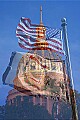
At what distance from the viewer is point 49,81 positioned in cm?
2634

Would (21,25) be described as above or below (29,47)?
above

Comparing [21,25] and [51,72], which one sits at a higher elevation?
[21,25]

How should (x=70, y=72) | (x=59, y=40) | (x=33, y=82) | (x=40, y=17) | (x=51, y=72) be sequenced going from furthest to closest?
1. (x=40, y=17)
2. (x=51, y=72)
3. (x=33, y=82)
4. (x=59, y=40)
5. (x=70, y=72)

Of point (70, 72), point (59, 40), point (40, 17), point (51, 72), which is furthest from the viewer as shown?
point (40, 17)

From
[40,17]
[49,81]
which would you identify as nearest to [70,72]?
[49,81]

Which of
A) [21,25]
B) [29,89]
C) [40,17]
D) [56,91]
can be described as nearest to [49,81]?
[56,91]

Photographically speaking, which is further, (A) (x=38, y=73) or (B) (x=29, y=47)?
(A) (x=38, y=73)

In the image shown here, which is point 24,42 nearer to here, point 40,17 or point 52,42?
point 52,42

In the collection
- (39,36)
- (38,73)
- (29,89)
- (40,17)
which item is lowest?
(29,89)

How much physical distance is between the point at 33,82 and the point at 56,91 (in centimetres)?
211

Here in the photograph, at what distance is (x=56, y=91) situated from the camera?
86.5 ft

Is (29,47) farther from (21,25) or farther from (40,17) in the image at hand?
(40,17)

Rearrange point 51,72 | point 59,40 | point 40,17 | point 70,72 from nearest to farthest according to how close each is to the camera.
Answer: point 70,72, point 59,40, point 51,72, point 40,17

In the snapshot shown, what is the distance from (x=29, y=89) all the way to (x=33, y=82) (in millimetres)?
1761
